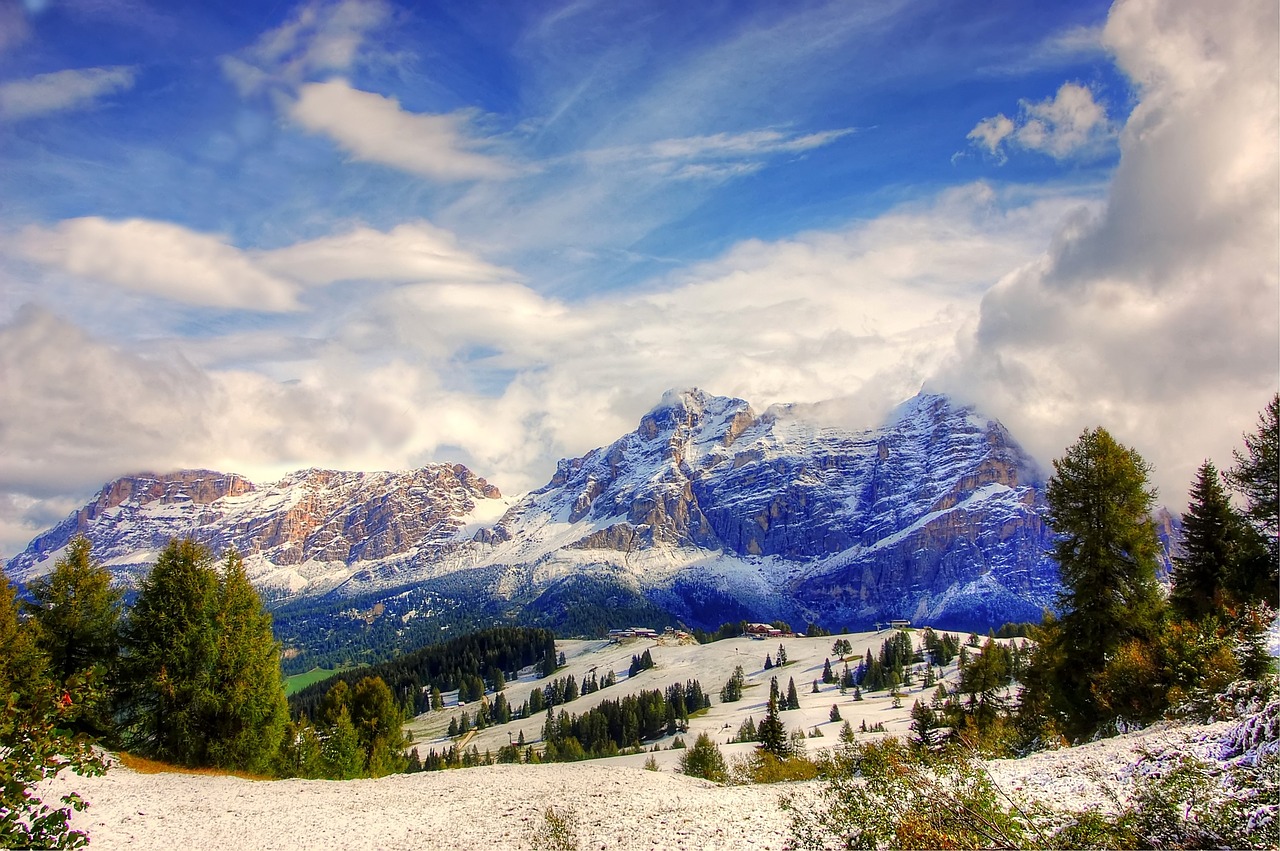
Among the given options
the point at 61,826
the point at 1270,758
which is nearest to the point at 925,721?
the point at 1270,758

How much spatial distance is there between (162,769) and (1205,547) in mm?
54959

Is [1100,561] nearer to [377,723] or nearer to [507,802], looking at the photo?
[507,802]

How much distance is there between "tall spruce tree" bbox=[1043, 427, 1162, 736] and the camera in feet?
105

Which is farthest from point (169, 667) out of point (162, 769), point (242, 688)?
point (162, 769)

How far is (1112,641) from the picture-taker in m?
32.0

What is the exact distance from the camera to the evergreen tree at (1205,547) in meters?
36.5

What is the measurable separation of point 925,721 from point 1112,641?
1793 centimetres

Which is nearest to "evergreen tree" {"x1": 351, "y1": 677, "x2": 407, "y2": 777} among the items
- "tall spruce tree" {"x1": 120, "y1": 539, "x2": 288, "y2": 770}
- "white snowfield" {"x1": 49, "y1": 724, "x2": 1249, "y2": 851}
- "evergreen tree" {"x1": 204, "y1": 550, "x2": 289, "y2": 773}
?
"evergreen tree" {"x1": 204, "y1": 550, "x2": 289, "y2": 773}

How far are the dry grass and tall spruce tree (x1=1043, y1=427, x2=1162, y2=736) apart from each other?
40528 mm

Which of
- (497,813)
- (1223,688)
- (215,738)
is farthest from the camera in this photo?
(215,738)

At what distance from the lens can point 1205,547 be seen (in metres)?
38.0

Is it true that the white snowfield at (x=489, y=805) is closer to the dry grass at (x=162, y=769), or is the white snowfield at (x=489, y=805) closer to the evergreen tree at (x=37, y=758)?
the dry grass at (x=162, y=769)

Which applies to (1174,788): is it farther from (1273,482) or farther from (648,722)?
(648,722)

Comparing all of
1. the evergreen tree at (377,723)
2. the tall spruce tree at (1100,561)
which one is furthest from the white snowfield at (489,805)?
the evergreen tree at (377,723)
